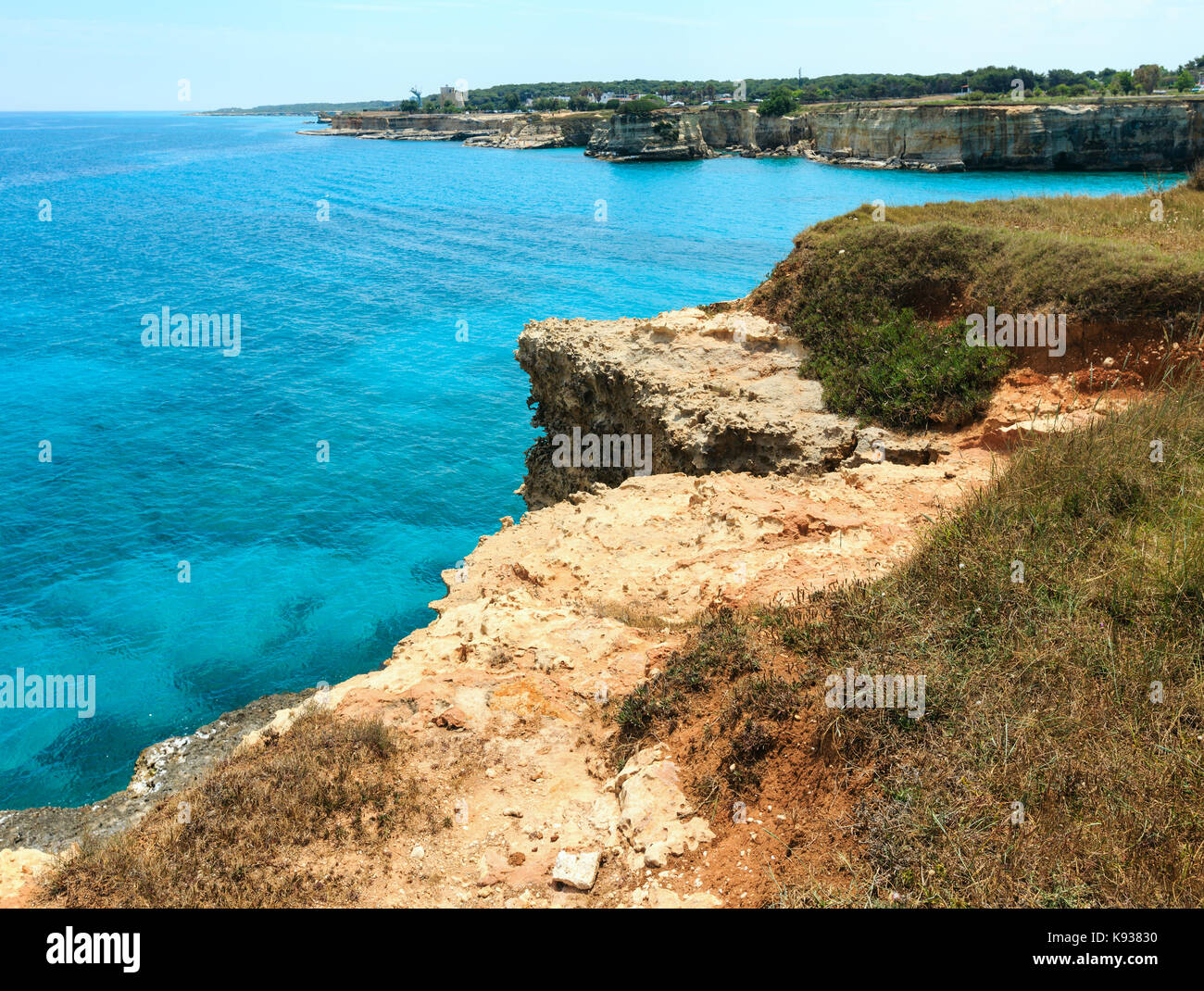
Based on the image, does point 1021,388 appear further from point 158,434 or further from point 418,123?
point 418,123

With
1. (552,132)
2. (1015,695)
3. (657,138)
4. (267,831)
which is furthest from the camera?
(552,132)

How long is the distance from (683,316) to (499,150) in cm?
13823

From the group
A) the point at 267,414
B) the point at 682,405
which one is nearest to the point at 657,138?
the point at 267,414

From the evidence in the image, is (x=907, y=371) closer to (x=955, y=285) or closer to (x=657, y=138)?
(x=955, y=285)

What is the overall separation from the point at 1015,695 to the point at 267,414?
30.7 m

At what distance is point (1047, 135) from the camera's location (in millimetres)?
85938

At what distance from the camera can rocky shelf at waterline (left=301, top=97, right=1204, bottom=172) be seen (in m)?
83.6

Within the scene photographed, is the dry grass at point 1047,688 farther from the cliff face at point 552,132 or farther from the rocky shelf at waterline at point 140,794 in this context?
the cliff face at point 552,132

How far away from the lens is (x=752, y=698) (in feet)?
21.9

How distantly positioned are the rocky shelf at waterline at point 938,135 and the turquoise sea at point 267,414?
9154 millimetres

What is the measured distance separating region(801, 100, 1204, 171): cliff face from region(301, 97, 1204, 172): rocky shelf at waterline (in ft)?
0.33

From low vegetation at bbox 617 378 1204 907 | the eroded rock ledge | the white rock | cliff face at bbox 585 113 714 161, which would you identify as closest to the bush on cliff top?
the eroded rock ledge

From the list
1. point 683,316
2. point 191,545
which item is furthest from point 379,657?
point 683,316
